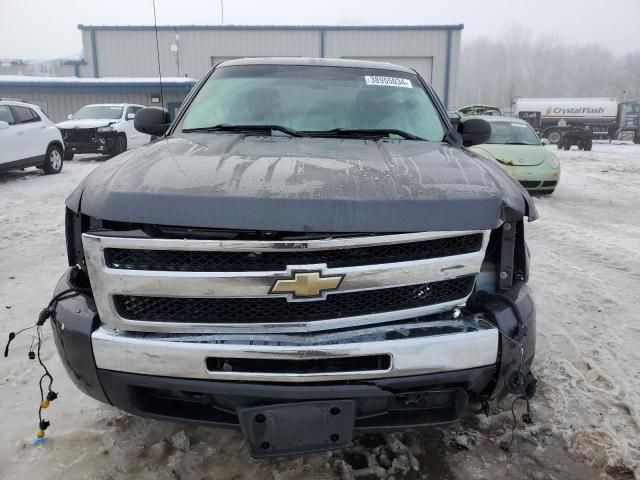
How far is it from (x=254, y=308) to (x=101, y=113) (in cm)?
1518

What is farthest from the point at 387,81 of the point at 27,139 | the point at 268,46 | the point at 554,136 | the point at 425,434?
the point at 554,136

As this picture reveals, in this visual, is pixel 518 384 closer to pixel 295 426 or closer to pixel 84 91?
pixel 295 426

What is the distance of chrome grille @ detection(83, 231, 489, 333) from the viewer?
5.48ft

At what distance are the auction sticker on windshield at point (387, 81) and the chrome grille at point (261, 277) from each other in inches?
67.6

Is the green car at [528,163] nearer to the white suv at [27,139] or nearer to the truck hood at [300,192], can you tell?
the truck hood at [300,192]

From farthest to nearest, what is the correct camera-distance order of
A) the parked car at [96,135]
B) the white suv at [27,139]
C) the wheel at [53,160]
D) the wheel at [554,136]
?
1. the wheel at [554,136]
2. the parked car at [96,135]
3. the wheel at [53,160]
4. the white suv at [27,139]

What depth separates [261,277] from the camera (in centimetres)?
166

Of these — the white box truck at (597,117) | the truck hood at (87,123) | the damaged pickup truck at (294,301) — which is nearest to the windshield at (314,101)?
the damaged pickup truck at (294,301)

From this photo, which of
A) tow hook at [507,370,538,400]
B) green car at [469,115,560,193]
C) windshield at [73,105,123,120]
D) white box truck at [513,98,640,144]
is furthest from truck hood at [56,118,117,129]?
white box truck at [513,98,640,144]

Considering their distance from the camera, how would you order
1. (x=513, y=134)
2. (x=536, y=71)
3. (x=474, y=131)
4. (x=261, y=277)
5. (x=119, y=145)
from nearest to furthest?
(x=261, y=277)
(x=474, y=131)
(x=513, y=134)
(x=119, y=145)
(x=536, y=71)

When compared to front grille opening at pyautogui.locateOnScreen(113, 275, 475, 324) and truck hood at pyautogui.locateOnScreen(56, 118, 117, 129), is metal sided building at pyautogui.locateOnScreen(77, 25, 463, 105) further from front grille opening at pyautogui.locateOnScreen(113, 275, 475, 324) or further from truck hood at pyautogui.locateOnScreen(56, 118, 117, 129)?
front grille opening at pyautogui.locateOnScreen(113, 275, 475, 324)

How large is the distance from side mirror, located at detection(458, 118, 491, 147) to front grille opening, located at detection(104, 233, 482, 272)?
1768mm

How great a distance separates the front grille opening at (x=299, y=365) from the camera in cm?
172

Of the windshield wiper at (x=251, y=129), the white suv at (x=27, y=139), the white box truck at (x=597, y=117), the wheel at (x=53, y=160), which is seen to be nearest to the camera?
the windshield wiper at (x=251, y=129)
